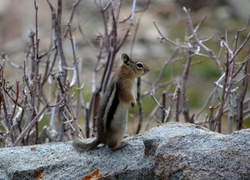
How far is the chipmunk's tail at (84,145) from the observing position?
4457mm

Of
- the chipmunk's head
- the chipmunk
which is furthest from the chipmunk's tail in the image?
the chipmunk's head

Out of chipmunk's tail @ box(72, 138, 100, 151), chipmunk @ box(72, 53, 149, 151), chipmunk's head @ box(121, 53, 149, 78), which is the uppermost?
chipmunk's head @ box(121, 53, 149, 78)

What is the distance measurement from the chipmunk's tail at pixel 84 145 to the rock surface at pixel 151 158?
44 millimetres

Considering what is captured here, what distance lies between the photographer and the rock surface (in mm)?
3807

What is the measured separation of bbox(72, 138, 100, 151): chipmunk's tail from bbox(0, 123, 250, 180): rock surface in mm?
44

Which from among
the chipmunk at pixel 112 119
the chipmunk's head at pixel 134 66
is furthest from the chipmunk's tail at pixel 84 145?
the chipmunk's head at pixel 134 66

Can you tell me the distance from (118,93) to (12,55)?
24.9ft

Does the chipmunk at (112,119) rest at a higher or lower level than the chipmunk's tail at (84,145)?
higher

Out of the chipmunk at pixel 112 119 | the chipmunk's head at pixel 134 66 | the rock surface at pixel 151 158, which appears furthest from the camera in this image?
the chipmunk's head at pixel 134 66

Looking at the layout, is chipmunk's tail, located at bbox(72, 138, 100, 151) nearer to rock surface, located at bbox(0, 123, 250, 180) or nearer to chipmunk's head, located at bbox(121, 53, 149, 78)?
rock surface, located at bbox(0, 123, 250, 180)

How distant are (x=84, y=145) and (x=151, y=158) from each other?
51 cm

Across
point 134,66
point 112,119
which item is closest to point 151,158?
point 112,119

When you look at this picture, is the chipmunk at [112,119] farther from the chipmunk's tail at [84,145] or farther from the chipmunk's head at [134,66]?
the chipmunk's head at [134,66]

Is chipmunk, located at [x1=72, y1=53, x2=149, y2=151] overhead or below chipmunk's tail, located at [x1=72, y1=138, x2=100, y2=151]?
overhead
